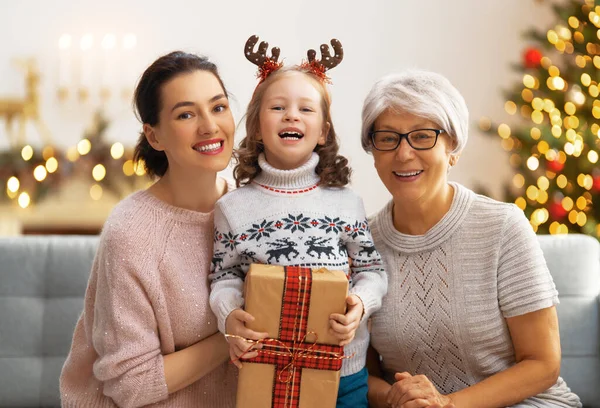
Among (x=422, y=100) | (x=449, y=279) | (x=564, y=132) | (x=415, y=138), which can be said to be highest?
(x=422, y=100)

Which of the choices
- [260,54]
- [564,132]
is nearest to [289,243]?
[260,54]

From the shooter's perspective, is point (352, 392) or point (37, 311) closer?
point (352, 392)

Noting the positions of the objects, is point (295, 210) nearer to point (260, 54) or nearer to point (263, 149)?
point (263, 149)

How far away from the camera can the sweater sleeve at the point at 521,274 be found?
1894 mm

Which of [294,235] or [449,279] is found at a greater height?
[294,235]

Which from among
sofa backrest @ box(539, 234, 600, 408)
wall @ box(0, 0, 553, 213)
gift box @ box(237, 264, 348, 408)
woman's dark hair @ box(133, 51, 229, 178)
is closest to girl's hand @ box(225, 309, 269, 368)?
gift box @ box(237, 264, 348, 408)

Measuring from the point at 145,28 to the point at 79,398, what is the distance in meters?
4.09

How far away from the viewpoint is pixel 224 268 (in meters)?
1.90

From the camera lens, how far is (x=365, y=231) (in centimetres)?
195

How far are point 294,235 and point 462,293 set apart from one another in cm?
50

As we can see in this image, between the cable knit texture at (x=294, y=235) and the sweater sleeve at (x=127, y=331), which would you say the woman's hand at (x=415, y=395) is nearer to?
the cable knit texture at (x=294, y=235)

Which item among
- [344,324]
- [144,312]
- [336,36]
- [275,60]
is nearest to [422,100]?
[275,60]

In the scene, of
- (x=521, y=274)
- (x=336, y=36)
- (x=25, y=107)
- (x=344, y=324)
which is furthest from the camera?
(x=336, y=36)

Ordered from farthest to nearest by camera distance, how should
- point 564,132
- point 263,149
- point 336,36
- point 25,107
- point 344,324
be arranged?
point 336,36
point 25,107
point 564,132
point 263,149
point 344,324
